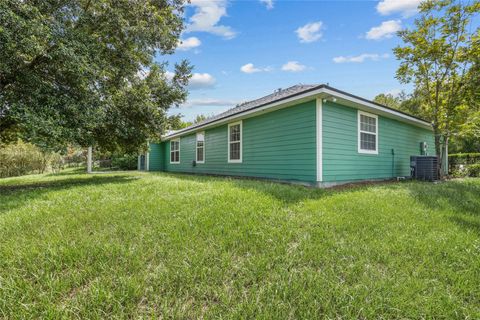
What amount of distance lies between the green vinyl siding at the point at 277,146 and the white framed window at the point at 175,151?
201 inches

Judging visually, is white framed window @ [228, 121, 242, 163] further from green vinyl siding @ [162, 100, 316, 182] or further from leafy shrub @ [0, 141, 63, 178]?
leafy shrub @ [0, 141, 63, 178]

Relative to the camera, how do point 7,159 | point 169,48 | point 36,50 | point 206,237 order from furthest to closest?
point 7,159, point 169,48, point 36,50, point 206,237

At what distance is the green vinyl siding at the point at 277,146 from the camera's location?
671 centimetres

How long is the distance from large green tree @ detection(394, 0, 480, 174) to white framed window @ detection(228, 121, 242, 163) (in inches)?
271

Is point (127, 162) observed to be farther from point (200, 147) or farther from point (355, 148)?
point (355, 148)

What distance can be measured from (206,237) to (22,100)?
6238 mm

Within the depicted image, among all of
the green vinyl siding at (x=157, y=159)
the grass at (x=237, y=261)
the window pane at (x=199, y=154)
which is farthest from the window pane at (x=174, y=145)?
the grass at (x=237, y=261)

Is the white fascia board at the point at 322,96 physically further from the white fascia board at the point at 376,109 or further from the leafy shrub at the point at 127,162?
the leafy shrub at the point at 127,162

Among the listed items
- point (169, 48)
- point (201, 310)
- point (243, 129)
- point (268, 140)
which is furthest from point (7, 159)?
point (201, 310)

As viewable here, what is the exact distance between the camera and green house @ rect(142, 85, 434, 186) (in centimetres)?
657

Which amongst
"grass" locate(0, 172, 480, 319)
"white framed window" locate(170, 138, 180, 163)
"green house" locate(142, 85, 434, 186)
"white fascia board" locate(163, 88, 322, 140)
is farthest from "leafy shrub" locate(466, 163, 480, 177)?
"white framed window" locate(170, 138, 180, 163)

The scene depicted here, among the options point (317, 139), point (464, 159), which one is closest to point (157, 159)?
point (317, 139)

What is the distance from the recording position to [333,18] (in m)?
7.71

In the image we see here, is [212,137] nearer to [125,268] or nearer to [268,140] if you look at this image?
[268,140]
